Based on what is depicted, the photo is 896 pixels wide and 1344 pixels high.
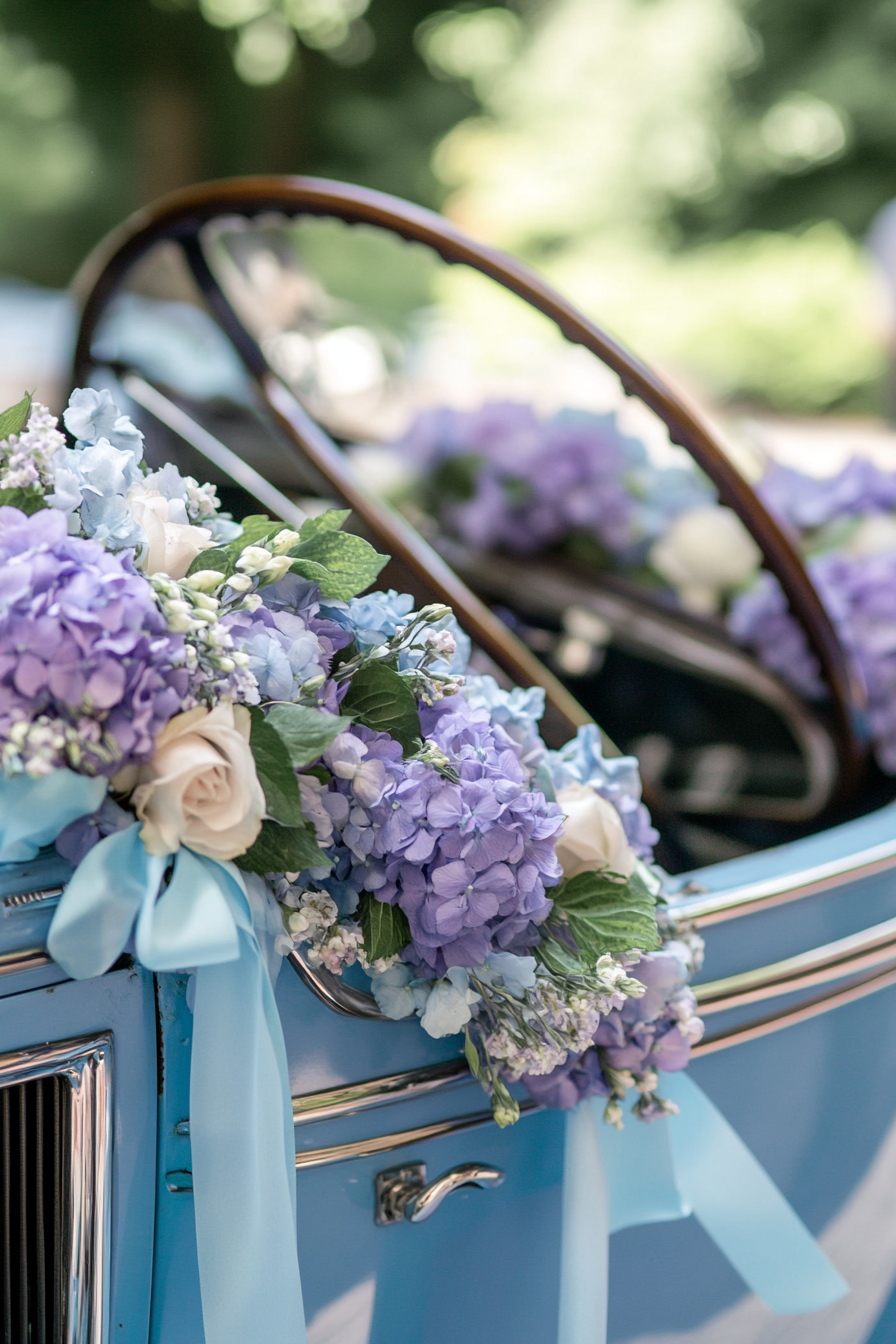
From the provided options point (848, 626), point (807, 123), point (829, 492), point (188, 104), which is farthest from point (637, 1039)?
point (188, 104)

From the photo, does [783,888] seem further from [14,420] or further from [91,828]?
[14,420]

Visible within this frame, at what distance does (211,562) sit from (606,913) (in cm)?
42

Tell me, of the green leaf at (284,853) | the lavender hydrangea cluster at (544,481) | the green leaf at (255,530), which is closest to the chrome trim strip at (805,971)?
the green leaf at (284,853)

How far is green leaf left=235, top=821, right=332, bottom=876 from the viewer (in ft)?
2.59

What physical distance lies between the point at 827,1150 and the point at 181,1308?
2.52 feet

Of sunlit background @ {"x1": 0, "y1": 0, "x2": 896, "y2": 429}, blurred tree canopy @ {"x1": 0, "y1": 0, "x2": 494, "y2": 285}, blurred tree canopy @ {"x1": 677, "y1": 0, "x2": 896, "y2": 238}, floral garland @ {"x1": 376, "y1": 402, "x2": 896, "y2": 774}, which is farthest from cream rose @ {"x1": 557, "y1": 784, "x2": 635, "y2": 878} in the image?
blurred tree canopy @ {"x1": 0, "y1": 0, "x2": 494, "y2": 285}

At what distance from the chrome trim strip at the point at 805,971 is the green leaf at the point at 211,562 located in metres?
0.65

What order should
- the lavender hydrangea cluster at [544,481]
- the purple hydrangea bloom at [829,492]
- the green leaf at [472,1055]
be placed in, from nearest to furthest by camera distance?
the green leaf at [472,1055], the purple hydrangea bloom at [829,492], the lavender hydrangea cluster at [544,481]

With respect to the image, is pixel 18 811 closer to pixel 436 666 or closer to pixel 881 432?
pixel 436 666

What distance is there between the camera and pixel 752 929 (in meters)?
1.18

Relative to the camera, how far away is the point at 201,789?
0.73 meters

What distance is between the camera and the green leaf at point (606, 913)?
34.7 inches

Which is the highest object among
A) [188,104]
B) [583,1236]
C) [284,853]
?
[188,104]

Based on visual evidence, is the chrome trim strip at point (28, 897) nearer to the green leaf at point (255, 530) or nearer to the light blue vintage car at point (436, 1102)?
the light blue vintage car at point (436, 1102)
